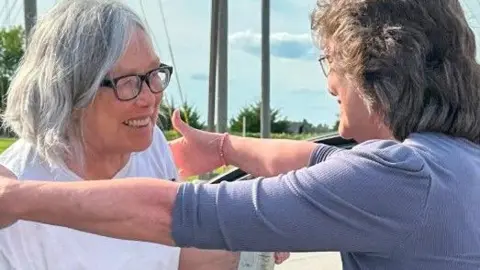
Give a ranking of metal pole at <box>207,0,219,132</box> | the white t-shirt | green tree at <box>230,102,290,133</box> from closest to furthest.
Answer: the white t-shirt → metal pole at <box>207,0,219,132</box> → green tree at <box>230,102,290,133</box>

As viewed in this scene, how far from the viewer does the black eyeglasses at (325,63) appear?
1.49 m

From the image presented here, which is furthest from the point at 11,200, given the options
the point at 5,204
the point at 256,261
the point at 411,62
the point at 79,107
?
the point at 256,261

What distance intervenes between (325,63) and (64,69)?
62 centimetres

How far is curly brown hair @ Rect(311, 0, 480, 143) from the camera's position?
136 cm

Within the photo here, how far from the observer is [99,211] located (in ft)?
4.07

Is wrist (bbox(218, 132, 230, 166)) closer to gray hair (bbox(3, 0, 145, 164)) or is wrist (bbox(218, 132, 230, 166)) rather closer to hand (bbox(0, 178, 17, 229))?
gray hair (bbox(3, 0, 145, 164))

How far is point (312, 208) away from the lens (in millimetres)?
1245

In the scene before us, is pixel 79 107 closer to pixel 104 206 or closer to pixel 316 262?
pixel 104 206

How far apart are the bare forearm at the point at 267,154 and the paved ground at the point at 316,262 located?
789 millimetres

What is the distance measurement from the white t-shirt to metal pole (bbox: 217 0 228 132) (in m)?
5.92

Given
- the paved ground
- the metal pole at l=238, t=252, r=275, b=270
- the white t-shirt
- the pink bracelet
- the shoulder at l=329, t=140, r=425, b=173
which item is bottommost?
the paved ground

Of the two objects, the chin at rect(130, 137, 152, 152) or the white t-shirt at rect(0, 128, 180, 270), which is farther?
the chin at rect(130, 137, 152, 152)

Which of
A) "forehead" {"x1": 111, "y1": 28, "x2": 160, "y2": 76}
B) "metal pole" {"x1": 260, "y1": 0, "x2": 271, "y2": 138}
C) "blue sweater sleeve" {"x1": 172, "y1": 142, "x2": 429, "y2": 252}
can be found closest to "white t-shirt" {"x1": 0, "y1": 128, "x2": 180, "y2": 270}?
"forehead" {"x1": 111, "y1": 28, "x2": 160, "y2": 76}

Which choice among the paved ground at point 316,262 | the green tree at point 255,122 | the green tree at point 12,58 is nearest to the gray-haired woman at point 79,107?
the green tree at point 12,58
